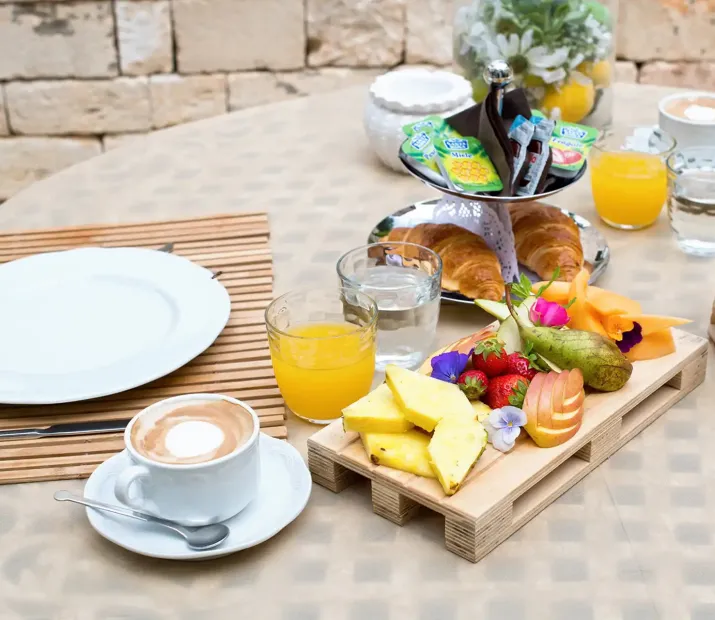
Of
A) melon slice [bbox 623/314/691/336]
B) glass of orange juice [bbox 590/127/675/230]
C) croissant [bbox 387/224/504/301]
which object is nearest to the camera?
melon slice [bbox 623/314/691/336]

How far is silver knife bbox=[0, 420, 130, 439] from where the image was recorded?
103 centimetres

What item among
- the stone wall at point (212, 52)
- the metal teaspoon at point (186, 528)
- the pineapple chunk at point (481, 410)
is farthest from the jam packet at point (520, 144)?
the stone wall at point (212, 52)

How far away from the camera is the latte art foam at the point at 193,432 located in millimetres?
854

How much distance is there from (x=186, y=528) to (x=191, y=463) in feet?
0.23

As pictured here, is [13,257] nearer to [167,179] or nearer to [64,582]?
[167,179]

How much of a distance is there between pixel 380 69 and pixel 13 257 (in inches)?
72.5

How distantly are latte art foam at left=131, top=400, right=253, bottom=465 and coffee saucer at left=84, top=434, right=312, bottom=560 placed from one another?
7 cm

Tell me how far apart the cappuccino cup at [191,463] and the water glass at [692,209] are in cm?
76

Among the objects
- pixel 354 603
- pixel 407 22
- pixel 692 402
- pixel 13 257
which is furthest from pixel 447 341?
pixel 407 22

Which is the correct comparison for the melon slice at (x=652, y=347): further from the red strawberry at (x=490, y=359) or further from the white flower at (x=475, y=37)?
the white flower at (x=475, y=37)

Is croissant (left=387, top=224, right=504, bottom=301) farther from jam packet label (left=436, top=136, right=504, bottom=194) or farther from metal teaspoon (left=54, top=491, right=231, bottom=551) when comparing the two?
metal teaspoon (left=54, top=491, right=231, bottom=551)

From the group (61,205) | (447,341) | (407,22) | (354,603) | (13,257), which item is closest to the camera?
(354,603)

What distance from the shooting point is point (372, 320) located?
40.6 inches

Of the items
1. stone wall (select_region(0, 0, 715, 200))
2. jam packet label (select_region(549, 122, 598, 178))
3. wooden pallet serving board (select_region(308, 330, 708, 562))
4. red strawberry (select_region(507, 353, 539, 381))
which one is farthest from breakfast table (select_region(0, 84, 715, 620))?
stone wall (select_region(0, 0, 715, 200))
